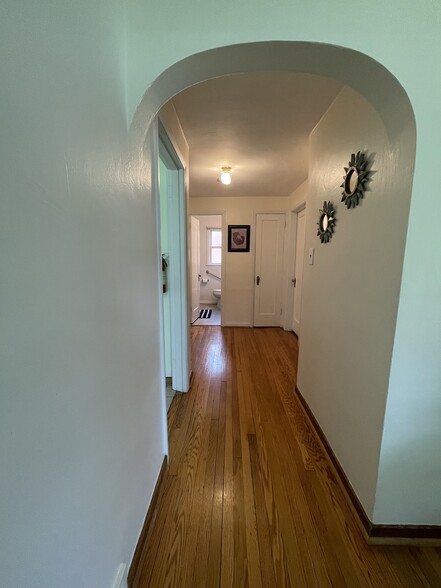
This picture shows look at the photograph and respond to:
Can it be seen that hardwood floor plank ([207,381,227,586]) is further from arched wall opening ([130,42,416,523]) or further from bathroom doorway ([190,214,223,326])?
bathroom doorway ([190,214,223,326])

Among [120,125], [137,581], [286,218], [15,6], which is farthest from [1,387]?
[286,218]

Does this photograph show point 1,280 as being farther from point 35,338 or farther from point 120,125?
point 120,125

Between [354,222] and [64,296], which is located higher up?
[354,222]

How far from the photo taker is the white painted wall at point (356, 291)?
3.31 feet

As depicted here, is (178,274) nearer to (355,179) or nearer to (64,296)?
(355,179)

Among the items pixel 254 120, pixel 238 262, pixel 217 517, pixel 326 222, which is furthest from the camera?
pixel 238 262

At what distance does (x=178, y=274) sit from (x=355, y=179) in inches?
56.8

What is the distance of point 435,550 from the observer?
107 centimetres

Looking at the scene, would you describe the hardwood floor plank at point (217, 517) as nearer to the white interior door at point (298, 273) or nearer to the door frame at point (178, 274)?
the door frame at point (178, 274)

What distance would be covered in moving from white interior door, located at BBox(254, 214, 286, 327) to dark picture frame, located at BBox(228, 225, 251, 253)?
0.19 m

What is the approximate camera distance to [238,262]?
4262 mm

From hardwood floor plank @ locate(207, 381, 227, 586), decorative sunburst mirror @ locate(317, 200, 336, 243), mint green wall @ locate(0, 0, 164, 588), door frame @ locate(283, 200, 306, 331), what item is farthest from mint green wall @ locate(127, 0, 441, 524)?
door frame @ locate(283, 200, 306, 331)

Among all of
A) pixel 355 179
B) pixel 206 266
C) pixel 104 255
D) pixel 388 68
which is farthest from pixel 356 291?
pixel 206 266

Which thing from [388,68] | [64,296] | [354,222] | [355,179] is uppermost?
[388,68]
